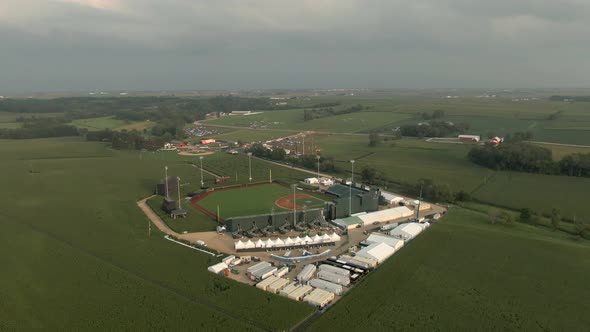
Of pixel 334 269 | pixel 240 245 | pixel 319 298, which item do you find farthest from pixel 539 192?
pixel 240 245

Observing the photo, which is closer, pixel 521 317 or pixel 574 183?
pixel 521 317

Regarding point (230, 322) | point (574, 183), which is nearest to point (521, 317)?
point (230, 322)

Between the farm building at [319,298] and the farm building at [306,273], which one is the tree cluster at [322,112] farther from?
the farm building at [319,298]

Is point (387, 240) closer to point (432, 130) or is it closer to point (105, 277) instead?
point (105, 277)

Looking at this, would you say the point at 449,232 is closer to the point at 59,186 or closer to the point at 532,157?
the point at 532,157

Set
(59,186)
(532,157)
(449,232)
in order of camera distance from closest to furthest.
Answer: (449,232) → (59,186) → (532,157)

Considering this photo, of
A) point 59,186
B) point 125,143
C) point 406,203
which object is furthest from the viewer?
point 125,143
